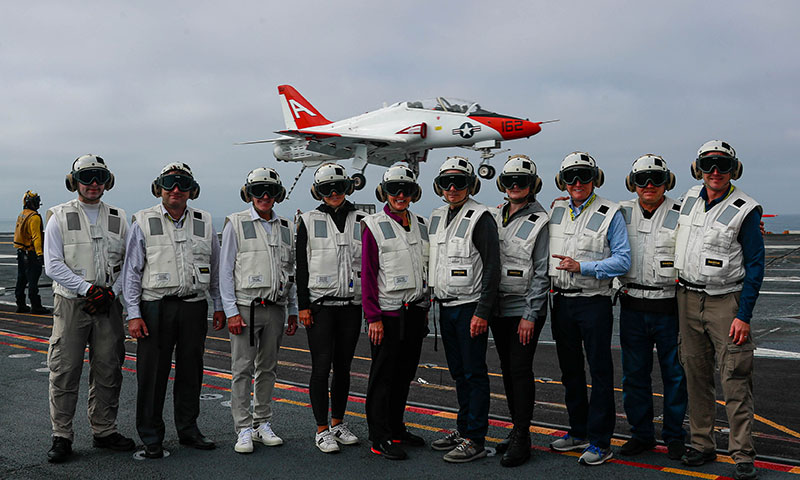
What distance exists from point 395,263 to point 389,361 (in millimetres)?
790

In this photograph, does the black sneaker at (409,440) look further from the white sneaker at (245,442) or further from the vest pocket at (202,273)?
the vest pocket at (202,273)

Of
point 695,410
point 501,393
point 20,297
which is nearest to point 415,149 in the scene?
point 20,297

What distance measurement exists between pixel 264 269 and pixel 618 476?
3.13m

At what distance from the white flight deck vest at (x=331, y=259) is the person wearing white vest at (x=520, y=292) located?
1186 millimetres

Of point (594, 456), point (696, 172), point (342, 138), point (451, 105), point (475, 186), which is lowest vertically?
point (594, 456)

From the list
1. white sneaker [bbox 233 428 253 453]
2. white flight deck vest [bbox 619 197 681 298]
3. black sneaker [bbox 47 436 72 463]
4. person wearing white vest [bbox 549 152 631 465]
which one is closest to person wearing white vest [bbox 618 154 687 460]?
white flight deck vest [bbox 619 197 681 298]

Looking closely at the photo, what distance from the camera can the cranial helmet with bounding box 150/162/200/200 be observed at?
5.02 meters

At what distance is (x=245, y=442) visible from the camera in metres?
5.02

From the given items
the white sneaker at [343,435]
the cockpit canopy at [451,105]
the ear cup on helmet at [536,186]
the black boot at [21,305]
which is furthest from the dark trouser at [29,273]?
the cockpit canopy at [451,105]

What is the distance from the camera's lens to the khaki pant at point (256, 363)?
5129mm

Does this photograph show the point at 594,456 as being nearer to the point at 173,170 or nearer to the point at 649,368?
the point at 649,368

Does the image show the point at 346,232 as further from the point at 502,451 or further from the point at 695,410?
the point at 695,410

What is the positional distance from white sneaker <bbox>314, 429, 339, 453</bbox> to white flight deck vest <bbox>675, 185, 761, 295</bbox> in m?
3.01

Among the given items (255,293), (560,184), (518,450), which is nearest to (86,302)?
(255,293)
